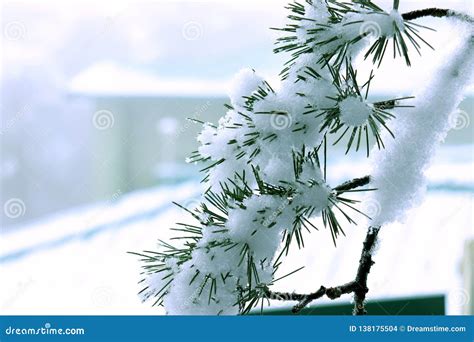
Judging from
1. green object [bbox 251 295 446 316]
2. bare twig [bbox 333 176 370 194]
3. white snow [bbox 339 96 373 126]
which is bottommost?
bare twig [bbox 333 176 370 194]

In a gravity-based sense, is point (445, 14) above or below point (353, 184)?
above

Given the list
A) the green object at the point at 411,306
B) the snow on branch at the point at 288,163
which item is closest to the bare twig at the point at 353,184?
the snow on branch at the point at 288,163

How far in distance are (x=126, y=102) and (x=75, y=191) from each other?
0.47 m

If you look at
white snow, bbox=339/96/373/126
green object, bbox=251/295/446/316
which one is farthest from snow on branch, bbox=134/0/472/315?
green object, bbox=251/295/446/316

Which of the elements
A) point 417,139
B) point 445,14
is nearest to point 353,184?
point 417,139

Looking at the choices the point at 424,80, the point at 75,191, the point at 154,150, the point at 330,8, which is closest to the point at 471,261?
the point at 424,80

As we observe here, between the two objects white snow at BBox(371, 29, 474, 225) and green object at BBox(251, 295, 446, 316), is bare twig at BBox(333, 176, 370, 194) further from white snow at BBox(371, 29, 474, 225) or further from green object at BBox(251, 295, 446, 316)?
green object at BBox(251, 295, 446, 316)

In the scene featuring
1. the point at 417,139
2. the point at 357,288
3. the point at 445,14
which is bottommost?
the point at 357,288

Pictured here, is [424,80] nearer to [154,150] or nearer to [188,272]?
[188,272]

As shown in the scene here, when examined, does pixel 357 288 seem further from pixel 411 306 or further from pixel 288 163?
pixel 411 306

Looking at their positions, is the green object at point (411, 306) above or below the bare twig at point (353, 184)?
above

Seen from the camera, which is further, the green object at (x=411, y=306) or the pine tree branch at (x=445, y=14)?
the green object at (x=411, y=306)

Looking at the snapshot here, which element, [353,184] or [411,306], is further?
[411,306]

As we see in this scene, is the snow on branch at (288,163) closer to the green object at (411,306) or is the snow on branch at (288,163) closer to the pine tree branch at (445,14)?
the pine tree branch at (445,14)
